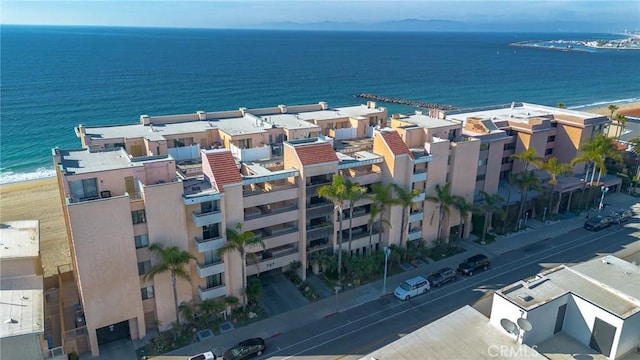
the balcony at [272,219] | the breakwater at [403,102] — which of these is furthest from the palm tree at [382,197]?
the breakwater at [403,102]

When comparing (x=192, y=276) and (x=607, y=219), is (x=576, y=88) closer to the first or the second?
(x=607, y=219)

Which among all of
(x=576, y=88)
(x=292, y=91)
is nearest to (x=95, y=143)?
(x=292, y=91)

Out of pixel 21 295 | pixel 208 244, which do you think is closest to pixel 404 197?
pixel 208 244

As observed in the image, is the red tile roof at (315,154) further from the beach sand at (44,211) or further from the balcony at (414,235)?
the beach sand at (44,211)

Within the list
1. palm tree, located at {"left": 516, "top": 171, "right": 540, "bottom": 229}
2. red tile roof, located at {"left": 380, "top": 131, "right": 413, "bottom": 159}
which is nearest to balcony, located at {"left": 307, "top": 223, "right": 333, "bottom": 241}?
red tile roof, located at {"left": 380, "top": 131, "right": 413, "bottom": 159}

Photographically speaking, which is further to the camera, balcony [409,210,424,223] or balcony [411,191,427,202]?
balcony [409,210,424,223]

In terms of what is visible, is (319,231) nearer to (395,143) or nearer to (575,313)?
(395,143)

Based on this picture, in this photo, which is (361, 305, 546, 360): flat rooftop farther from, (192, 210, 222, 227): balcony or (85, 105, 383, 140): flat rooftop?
(85, 105, 383, 140): flat rooftop
